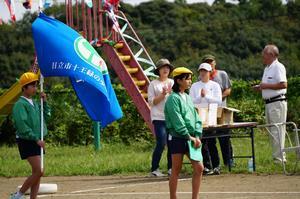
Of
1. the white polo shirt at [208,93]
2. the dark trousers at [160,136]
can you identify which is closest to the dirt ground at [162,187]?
the dark trousers at [160,136]

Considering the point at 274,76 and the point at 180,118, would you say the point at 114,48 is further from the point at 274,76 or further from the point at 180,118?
the point at 180,118

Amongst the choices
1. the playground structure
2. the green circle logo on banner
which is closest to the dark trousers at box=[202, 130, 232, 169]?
Result: the green circle logo on banner

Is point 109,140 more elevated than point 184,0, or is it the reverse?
point 184,0

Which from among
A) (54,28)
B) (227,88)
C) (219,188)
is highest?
(54,28)

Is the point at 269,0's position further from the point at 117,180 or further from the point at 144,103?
the point at 117,180

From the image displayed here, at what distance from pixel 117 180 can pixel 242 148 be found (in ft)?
18.3

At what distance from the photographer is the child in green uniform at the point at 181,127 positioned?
444 inches

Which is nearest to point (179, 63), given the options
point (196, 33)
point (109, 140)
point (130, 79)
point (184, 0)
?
point (196, 33)

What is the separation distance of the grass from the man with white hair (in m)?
0.57

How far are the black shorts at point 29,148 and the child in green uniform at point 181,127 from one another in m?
1.86

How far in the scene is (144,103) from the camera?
2003cm

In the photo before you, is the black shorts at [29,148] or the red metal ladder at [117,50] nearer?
the black shorts at [29,148]

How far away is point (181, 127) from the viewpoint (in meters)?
11.3

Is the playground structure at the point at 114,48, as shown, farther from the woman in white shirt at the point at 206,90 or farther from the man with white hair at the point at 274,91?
the man with white hair at the point at 274,91
